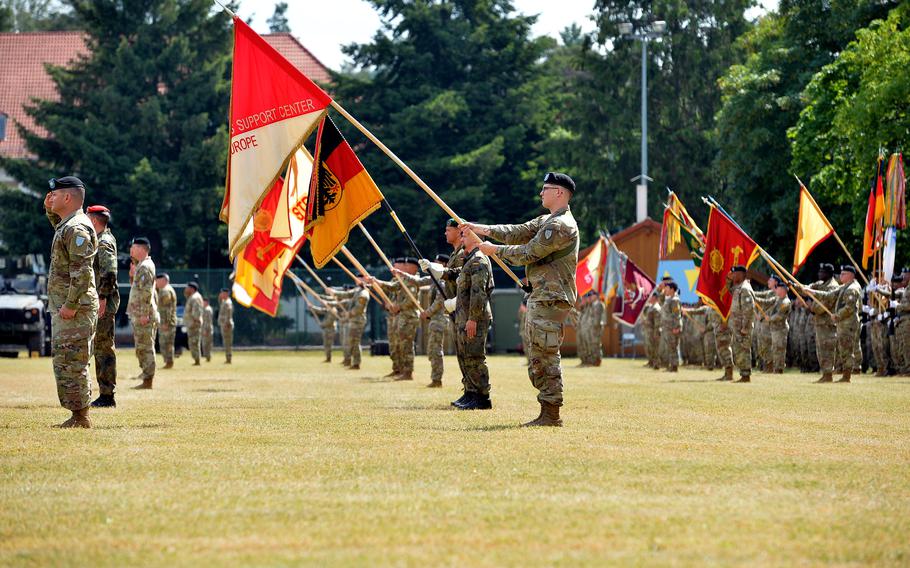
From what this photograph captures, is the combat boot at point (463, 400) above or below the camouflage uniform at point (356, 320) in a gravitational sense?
below

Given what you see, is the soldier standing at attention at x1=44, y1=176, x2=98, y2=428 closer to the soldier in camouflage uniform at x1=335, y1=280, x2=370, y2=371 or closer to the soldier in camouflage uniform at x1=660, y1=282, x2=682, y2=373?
the soldier in camouflage uniform at x1=335, y1=280, x2=370, y2=371

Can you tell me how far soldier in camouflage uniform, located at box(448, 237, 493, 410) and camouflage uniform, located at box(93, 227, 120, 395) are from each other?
3945mm

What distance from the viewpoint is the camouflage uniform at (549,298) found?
1263 cm

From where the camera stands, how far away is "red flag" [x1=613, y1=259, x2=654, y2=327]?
35.5 metres

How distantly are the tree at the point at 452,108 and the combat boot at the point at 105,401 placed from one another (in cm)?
3807

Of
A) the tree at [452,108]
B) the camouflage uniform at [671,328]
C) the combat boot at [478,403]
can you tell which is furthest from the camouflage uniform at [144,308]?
the tree at [452,108]

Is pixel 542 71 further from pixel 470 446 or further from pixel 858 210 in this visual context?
pixel 470 446

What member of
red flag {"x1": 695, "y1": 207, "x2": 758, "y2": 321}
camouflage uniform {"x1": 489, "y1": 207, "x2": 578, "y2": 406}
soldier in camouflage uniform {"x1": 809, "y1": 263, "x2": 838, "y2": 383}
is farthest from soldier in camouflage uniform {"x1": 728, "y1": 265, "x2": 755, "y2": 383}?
camouflage uniform {"x1": 489, "y1": 207, "x2": 578, "y2": 406}

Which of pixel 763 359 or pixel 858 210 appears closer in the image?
pixel 763 359

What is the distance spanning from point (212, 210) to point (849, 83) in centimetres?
2666

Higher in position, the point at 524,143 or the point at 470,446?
the point at 524,143

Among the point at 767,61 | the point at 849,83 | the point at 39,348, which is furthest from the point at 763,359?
the point at 39,348

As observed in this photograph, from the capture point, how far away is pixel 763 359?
3072cm

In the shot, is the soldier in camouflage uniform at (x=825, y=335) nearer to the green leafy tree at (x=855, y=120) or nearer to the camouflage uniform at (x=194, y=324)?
the green leafy tree at (x=855, y=120)
